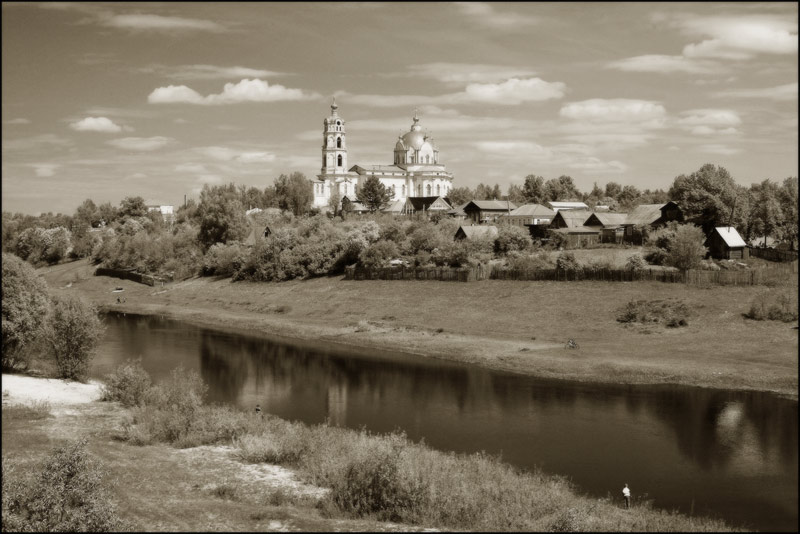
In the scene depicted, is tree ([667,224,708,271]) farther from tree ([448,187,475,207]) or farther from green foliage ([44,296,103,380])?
tree ([448,187,475,207])

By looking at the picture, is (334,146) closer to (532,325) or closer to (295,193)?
(295,193)

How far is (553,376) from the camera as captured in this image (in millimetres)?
41594

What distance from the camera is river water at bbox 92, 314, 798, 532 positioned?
2442cm

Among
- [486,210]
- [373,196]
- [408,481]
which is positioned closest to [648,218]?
[486,210]

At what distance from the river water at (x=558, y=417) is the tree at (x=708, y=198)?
111 feet

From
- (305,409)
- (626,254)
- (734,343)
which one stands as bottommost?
(305,409)

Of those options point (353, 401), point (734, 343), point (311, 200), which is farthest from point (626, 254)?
point (311, 200)

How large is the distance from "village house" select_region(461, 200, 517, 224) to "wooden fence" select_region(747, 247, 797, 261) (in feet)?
130

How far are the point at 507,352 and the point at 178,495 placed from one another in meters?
26.9

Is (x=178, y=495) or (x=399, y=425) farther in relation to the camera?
(x=399, y=425)

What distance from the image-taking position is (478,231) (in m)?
79.9

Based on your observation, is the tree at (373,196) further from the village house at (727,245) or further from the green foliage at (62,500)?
the green foliage at (62,500)

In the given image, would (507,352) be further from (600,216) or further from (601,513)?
(600,216)

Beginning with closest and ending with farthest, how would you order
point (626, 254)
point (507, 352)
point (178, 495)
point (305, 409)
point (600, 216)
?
point (178, 495) < point (305, 409) < point (507, 352) < point (626, 254) < point (600, 216)
